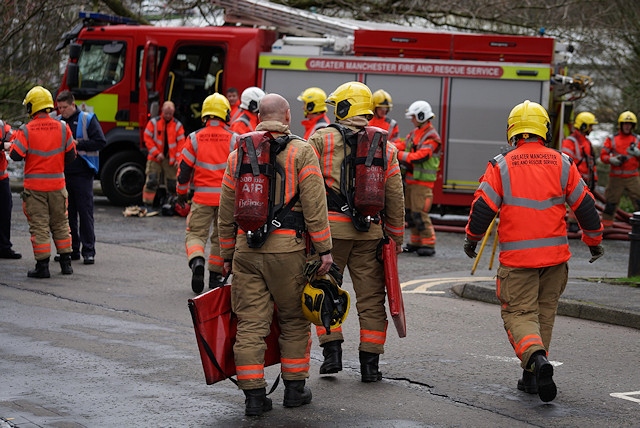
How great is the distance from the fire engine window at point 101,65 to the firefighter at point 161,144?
137 centimetres

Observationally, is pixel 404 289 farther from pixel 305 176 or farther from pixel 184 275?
pixel 305 176

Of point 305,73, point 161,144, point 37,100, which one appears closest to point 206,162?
point 37,100

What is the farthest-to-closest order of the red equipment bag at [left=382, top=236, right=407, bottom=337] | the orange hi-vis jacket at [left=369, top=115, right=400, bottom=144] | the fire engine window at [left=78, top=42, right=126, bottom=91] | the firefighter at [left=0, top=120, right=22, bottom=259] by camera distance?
the fire engine window at [left=78, top=42, right=126, bottom=91] < the orange hi-vis jacket at [left=369, top=115, right=400, bottom=144] < the firefighter at [left=0, top=120, right=22, bottom=259] < the red equipment bag at [left=382, top=236, right=407, bottom=337]

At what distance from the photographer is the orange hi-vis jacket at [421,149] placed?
43.9 ft

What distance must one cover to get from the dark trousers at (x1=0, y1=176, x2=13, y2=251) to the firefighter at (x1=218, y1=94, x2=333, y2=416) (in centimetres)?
664

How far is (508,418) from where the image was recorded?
240 inches

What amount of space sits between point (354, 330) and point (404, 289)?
243 centimetres

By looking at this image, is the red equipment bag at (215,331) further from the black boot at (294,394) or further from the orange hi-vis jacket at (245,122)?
the orange hi-vis jacket at (245,122)

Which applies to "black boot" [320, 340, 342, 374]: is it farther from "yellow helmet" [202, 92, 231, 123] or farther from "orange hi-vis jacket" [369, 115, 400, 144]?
"orange hi-vis jacket" [369, 115, 400, 144]

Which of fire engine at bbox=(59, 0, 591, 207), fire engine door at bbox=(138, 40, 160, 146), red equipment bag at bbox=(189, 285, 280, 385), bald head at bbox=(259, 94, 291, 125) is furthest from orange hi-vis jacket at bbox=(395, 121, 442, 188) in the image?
red equipment bag at bbox=(189, 285, 280, 385)

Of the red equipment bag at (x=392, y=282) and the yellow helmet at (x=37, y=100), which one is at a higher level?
the yellow helmet at (x=37, y=100)

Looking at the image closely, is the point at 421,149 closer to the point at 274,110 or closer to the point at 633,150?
the point at 633,150

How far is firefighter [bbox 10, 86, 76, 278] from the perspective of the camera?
35.9 ft

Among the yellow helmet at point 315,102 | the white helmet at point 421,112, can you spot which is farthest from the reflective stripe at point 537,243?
the white helmet at point 421,112
